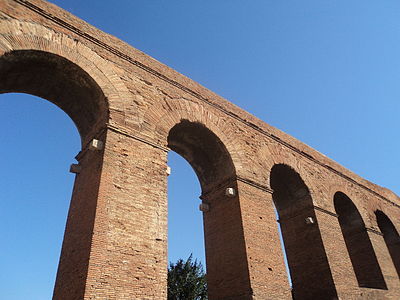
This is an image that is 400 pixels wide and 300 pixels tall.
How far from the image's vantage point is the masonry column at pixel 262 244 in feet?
24.1

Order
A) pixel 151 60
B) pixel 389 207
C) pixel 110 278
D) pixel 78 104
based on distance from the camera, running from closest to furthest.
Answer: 1. pixel 110 278
2. pixel 78 104
3. pixel 151 60
4. pixel 389 207

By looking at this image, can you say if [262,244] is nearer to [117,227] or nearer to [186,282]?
[117,227]

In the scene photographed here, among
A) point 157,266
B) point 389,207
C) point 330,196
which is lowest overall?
point 157,266

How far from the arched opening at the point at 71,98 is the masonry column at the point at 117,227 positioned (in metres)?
0.02

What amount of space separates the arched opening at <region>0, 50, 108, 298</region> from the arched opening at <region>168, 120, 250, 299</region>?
2.33m

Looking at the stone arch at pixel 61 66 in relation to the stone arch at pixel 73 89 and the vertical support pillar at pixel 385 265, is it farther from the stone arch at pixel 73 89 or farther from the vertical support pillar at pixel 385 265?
the vertical support pillar at pixel 385 265

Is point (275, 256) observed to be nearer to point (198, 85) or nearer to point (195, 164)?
point (195, 164)

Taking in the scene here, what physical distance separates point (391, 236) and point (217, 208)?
34.7 feet

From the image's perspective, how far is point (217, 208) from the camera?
8891 millimetres

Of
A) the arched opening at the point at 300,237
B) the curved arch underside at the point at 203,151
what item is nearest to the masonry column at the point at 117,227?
the curved arch underside at the point at 203,151

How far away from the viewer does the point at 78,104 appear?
7.46 metres

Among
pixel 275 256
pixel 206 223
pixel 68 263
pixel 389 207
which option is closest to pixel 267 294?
pixel 275 256

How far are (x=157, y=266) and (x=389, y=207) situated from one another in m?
13.6

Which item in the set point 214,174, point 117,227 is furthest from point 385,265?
point 117,227
